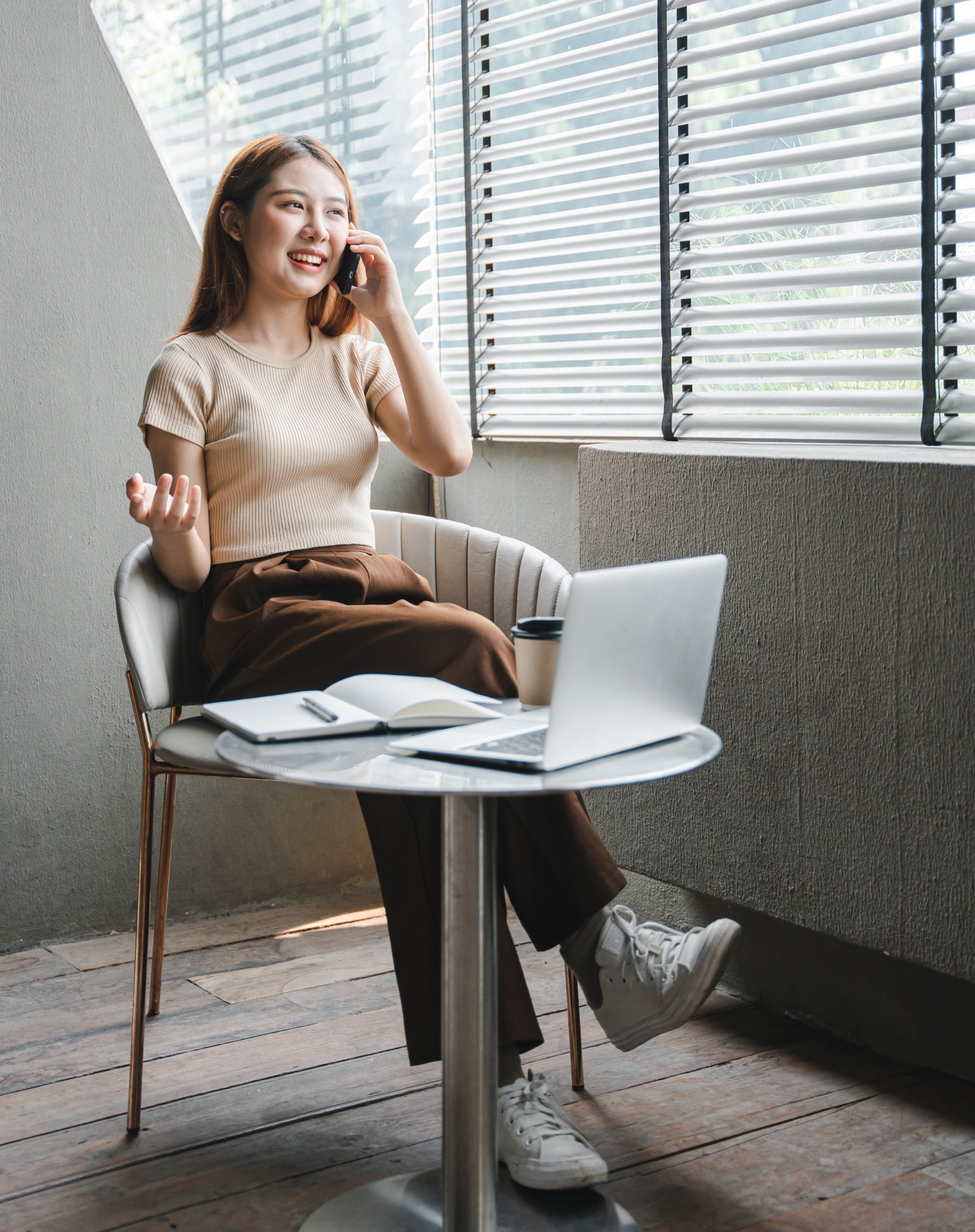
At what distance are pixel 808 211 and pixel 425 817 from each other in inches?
45.0

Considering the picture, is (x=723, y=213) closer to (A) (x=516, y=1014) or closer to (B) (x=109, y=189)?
(B) (x=109, y=189)

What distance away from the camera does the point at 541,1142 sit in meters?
1.52

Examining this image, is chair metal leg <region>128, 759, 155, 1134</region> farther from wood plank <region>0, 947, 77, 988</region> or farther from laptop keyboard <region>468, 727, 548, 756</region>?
laptop keyboard <region>468, 727, 548, 756</region>

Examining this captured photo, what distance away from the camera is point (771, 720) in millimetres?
1906

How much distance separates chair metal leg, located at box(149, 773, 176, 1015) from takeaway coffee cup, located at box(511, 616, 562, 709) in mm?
795

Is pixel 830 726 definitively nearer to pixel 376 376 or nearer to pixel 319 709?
pixel 319 709

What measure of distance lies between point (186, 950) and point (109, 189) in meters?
1.49

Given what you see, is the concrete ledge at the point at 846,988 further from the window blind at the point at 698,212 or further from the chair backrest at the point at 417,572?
the window blind at the point at 698,212

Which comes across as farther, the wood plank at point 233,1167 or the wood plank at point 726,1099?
the wood plank at point 726,1099

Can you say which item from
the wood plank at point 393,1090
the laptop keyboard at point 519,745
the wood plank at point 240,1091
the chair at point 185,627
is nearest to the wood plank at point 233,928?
the chair at point 185,627

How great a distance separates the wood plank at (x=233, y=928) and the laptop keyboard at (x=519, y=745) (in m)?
1.48

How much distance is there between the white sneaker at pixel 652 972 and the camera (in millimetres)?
1474

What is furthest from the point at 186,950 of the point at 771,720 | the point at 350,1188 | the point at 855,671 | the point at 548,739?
the point at 548,739

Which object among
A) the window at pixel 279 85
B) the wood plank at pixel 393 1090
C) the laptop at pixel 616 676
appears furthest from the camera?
the window at pixel 279 85
